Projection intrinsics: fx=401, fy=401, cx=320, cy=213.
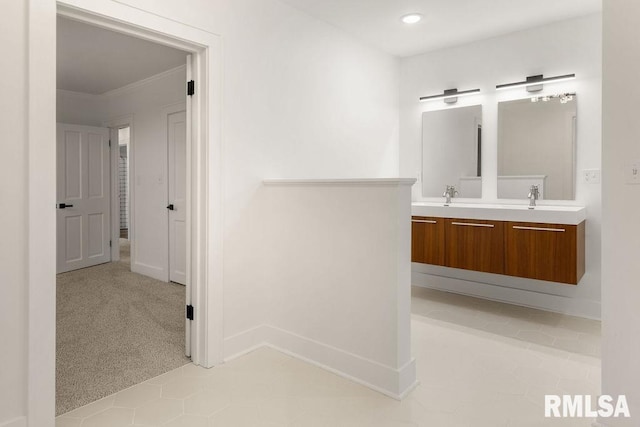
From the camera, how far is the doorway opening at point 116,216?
2.65m

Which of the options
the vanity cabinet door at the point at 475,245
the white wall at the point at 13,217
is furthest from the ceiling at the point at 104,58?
the vanity cabinet door at the point at 475,245

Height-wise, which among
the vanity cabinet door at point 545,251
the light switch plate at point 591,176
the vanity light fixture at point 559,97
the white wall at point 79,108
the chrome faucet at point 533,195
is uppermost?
the white wall at point 79,108

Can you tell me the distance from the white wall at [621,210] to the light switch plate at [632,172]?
15mm

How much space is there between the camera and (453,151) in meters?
4.14

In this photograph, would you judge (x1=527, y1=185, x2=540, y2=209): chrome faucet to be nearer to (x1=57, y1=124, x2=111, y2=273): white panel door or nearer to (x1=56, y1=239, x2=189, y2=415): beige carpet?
(x1=56, y1=239, x2=189, y2=415): beige carpet

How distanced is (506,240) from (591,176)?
0.95 metres

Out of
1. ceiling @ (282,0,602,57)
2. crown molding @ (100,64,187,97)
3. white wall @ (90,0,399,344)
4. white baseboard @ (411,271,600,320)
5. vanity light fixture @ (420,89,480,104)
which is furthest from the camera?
crown molding @ (100,64,187,97)

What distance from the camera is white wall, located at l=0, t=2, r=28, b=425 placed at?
1.69 m

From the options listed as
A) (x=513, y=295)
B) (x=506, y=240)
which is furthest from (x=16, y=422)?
(x=513, y=295)

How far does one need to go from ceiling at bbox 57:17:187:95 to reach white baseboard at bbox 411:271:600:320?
3424 millimetres

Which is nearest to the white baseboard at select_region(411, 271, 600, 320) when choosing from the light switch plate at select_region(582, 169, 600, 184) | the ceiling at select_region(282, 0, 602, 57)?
the light switch plate at select_region(582, 169, 600, 184)

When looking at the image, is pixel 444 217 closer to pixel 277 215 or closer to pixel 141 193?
pixel 277 215

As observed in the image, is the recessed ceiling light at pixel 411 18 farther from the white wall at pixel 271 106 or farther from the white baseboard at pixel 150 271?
the white baseboard at pixel 150 271

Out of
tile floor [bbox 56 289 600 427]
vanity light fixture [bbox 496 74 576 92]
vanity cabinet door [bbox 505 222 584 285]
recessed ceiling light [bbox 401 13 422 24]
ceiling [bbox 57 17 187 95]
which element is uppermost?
recessed ceiling light [bbox 401 13 422 24]
